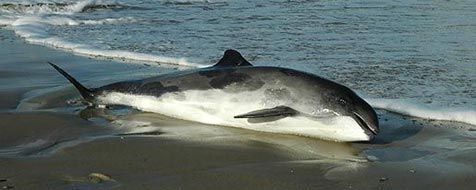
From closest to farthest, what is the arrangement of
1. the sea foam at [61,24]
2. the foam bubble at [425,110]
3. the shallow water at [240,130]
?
1. the shallow water at [240,130]
2. the foam bubble at [425,110]
3. the sea foam at [61,24]

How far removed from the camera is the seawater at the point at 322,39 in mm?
6355

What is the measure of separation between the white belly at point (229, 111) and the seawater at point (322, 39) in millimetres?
1066

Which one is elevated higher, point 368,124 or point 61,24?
point 61,24

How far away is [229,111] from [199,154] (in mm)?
823

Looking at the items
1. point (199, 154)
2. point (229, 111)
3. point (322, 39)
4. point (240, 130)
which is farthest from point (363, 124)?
point (322, 39)

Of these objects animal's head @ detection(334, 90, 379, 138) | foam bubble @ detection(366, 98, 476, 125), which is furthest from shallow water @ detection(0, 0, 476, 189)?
animal's head @ detection(334, 90, 379, 138)

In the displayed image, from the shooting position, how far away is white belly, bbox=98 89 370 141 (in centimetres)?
455

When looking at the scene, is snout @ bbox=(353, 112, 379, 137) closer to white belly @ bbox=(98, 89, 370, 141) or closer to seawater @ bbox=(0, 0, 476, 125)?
white belly @ bbox=(98, 89, 370, 141)

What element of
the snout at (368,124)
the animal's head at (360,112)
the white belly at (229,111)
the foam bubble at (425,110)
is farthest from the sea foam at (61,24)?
the snout at (368,124)

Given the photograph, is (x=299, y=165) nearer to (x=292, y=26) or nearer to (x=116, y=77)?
(x=116, y=77)

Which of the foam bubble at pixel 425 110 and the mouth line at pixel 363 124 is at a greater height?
the foam bubble at pixel 425 110

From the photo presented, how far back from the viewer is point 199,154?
163 inches

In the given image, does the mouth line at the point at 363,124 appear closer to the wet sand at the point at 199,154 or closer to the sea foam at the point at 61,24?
the wet sand at the point at 199,154

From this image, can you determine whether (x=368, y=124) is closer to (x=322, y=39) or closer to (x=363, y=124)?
(x=363, y=124)
